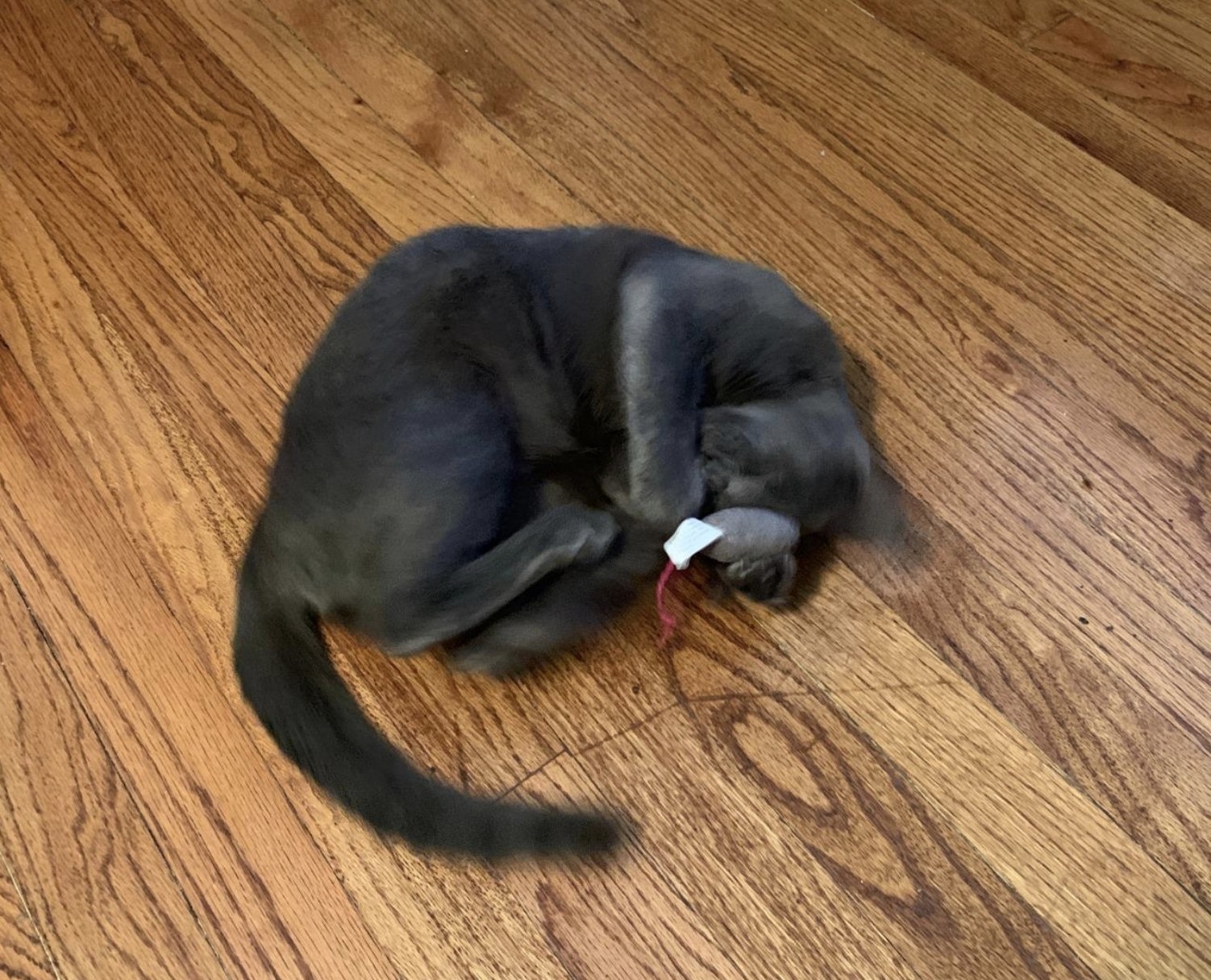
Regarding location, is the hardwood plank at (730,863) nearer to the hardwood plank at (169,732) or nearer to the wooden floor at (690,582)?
the wooden floor at (690,582)

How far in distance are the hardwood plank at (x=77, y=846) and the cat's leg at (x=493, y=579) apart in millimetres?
267

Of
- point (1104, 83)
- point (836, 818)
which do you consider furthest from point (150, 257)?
point (1104, 83)

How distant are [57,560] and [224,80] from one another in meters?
0.62

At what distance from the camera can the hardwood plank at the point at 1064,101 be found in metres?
1.14

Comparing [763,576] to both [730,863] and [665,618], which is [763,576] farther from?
[730,863]

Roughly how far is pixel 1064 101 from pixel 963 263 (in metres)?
0.27

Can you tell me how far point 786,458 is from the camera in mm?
823

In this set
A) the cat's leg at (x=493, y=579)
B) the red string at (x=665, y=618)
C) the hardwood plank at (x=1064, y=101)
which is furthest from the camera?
the hardwood plank at (x=1064, y=101)

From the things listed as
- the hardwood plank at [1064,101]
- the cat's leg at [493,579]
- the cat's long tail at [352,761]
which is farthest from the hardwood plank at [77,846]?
the hardwood plank at [1064,101]

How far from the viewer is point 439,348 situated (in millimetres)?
817

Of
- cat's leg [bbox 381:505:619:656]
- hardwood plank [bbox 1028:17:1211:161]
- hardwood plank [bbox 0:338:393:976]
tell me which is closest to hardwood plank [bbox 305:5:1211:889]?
hardwood plank [bbox 1028:17:1211:161]

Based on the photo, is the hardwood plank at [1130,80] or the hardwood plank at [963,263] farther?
the hardwood plank at [1130,80]

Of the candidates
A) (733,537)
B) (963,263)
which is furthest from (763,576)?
(963,263)

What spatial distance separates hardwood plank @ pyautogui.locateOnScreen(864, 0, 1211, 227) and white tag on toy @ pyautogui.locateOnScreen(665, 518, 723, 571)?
68 centimetres
